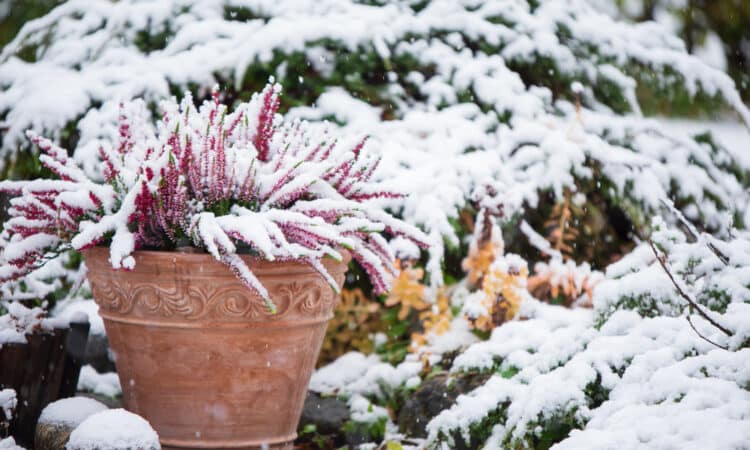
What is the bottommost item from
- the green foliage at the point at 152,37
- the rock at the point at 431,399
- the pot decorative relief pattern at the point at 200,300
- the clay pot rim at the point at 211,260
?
the rock at the point at 431,399

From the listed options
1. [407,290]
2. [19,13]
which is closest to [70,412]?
[407,290]

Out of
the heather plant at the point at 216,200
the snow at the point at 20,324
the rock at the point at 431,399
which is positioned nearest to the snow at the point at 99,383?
the snow at the point at 20,324

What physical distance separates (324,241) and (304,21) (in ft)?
5.42

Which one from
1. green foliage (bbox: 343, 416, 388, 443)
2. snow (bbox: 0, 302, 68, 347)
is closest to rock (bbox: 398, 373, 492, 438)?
green foliage (bbox: 343, 416, 388, 443)

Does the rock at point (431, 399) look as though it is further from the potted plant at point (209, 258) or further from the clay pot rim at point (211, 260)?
the clay pot rim at point (211, 260)

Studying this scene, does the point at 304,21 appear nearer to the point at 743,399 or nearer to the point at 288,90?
the point at 288,90

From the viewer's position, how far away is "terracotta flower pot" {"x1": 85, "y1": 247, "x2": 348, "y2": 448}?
72.0 inches

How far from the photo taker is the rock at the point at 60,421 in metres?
1.79

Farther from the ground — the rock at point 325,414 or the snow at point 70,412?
the snow at point 70,412

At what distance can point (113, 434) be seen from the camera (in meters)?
1.54

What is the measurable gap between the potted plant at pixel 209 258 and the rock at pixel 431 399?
514mm

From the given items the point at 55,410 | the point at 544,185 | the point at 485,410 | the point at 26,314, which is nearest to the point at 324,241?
the point at 485,410

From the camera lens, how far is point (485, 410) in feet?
6.32

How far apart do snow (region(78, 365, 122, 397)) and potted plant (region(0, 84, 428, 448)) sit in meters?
0.65
